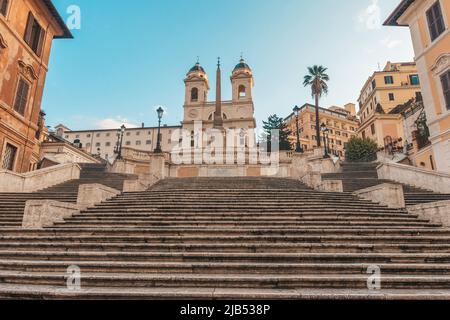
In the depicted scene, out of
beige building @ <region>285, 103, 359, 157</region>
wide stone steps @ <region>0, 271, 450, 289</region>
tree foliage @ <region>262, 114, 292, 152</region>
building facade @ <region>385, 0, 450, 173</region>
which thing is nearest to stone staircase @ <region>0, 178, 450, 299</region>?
wide stone steps @ <region>0, 271, 450, 289</region>

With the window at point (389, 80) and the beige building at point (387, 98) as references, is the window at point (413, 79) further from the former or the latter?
the window at point (389, 80)

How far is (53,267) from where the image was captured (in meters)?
5.93

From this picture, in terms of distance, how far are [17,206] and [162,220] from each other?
693 cm

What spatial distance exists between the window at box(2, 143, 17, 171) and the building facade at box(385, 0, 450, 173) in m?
28.0

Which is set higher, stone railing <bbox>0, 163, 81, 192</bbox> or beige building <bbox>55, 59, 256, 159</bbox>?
beige building <bbox>55, 59, 256, 159</bbox>

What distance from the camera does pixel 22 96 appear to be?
20.0 metres

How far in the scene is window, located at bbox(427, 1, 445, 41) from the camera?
18.6 m

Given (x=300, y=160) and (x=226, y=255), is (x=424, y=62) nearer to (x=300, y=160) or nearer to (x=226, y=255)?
(x=300, y=160)

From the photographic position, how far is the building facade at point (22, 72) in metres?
18.1

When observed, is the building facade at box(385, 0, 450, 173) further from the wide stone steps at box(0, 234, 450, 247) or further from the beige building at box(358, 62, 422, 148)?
the beige building at box(358, 62, 422, 148)

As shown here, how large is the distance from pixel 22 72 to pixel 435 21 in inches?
1142

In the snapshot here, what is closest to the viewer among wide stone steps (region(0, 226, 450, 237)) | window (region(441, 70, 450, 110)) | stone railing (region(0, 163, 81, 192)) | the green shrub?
wide stone steps (region(0, 226, 450, 237))
